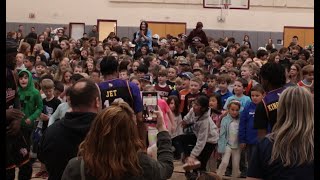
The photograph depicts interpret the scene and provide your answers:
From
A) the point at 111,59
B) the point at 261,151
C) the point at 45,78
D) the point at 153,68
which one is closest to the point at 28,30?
the point at 153,68

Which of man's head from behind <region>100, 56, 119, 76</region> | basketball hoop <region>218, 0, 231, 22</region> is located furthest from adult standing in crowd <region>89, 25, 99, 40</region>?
man's head from behind <region>100, 56, 119, 76</region>

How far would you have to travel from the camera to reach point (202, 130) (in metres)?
9.84

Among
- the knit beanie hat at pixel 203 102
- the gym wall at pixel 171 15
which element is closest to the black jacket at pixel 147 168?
the knit beanie hat at pixel 203 102

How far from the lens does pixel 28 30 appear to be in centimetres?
2789

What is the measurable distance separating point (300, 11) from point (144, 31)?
35.7ft

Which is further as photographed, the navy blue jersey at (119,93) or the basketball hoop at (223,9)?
the basketball hoop at (223,9)

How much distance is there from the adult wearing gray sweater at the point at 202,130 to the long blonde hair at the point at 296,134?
17.8 ft

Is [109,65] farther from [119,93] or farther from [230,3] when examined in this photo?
[230,3]

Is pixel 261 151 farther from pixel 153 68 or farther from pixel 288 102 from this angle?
pixel 153 68

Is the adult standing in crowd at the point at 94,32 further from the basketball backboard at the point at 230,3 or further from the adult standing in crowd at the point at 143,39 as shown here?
the adult standing in crowd at the point at 143,39

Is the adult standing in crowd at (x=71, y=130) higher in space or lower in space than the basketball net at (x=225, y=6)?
lower

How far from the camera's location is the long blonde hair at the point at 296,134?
4.17 m

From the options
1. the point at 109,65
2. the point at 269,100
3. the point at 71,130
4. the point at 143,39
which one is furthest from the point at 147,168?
the point at 143,39

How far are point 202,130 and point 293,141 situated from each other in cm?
568
